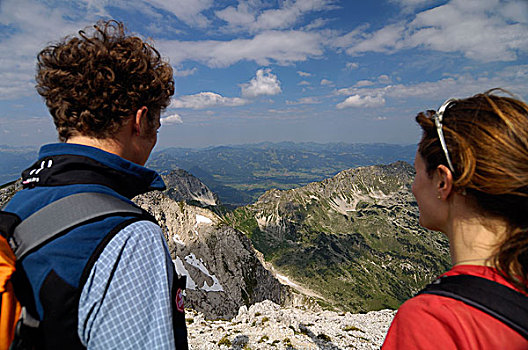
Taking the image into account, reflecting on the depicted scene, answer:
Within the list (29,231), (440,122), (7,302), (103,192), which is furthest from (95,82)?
(440,122)

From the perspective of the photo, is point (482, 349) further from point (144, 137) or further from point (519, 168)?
point (144, 137)

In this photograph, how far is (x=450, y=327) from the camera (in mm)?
2434

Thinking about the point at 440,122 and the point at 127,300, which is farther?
the point at 440,122

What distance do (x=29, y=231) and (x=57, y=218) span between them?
296mm

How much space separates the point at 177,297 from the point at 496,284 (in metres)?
3.26

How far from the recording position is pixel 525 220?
2754 mm

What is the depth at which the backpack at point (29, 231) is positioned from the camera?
2.33 m

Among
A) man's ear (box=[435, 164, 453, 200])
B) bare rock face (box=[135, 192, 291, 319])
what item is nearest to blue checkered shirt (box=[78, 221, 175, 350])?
man's ear (box=[435, 164, 453, 200])

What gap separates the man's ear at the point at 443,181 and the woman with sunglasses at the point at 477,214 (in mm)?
11

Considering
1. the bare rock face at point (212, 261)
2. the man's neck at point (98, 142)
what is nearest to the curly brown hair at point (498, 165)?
the man's neck at point (98, 142)

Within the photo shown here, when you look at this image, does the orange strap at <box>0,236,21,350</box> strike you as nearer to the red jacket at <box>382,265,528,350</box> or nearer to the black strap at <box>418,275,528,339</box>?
the red jacket at <box>382,265,528,350</box>

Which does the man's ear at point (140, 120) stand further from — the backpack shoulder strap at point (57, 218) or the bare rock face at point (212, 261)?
the bare rock face at point (212, 261)

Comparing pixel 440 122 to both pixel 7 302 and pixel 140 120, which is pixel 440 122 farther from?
pixel 7 302

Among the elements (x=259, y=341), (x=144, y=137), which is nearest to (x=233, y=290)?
(x=259, y=341)
